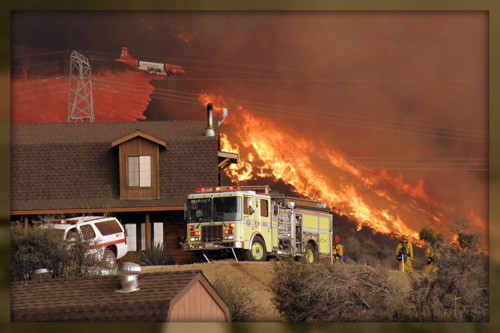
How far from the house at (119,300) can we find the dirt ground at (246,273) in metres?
2.41

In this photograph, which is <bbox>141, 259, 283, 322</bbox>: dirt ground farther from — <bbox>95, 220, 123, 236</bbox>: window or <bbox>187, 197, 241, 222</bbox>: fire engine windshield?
<bbox>95, 220, 123, 236</bbox>: window

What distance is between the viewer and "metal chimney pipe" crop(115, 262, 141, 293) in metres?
22.3

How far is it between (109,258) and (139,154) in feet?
10.5

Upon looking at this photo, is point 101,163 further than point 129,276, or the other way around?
point 101,163

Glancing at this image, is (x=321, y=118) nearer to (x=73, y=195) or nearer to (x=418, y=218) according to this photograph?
(x=418, y=218)

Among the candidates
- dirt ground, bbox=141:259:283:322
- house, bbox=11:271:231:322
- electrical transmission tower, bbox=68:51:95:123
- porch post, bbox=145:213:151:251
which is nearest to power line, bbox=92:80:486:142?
electrical transmission tower, bbox=68:51:95:123

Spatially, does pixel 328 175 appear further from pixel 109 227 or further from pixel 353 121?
pixel 109 227

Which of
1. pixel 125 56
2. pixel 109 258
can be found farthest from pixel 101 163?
pixel 125 56

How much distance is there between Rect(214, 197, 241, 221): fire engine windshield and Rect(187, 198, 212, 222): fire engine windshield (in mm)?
230

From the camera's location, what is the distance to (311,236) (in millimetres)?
31125

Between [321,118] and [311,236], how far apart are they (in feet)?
16.6

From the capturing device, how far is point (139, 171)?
96.6 feet

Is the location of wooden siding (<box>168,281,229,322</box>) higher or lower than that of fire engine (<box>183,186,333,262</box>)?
lower

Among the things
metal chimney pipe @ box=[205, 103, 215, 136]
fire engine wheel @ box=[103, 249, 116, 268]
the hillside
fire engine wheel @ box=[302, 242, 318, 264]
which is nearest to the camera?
the hillside
